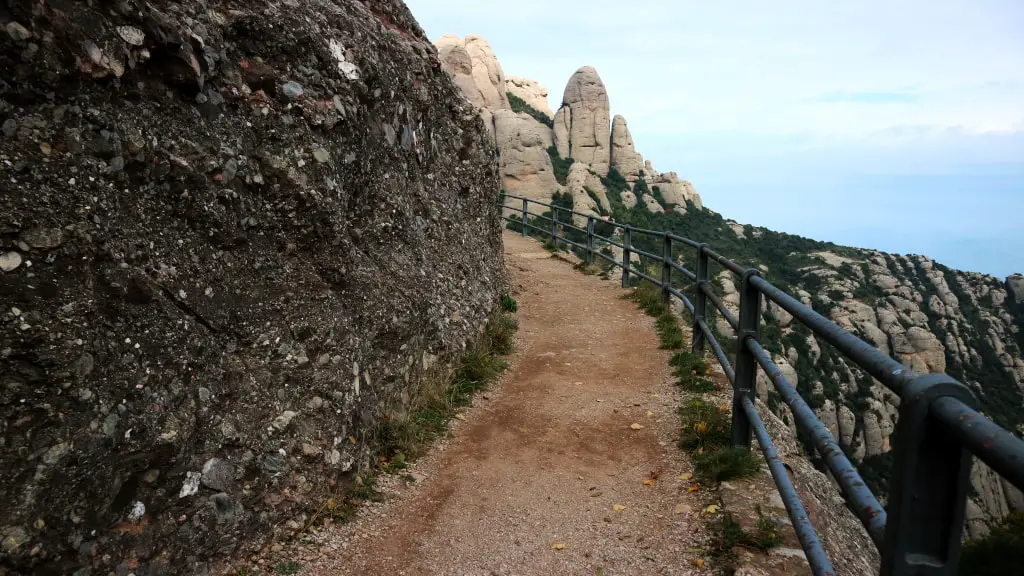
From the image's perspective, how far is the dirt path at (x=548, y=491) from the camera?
3.52 meters

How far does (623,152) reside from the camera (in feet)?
175

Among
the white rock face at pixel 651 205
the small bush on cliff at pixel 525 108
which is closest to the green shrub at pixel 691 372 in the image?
the white rock face at pixel 651 205

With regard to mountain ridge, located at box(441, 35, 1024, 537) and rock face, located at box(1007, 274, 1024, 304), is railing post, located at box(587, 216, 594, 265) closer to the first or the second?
mountain ridge, located at box(441, 35, 1024, 537)

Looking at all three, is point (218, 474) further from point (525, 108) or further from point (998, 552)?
point (525, 108)

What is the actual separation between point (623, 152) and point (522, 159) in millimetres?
17850

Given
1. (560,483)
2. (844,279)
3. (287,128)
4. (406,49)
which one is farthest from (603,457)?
(844,279)

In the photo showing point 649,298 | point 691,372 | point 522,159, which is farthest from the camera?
point 522,159

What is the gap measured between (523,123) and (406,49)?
34.1 m

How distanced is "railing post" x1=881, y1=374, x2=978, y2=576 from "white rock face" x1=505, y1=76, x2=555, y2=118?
208 ft

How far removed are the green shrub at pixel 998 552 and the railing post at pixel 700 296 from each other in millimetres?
4730

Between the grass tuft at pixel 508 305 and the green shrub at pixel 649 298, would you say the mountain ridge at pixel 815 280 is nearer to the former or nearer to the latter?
the green shrub at pixel 649 298

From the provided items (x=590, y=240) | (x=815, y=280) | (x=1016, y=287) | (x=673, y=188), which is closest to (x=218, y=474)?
(x=590, y=240)

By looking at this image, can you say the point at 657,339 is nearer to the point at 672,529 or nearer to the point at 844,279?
the point at 672,529

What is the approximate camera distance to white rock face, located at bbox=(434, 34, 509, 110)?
4228 centimetres
